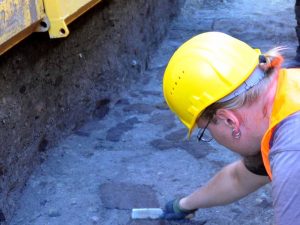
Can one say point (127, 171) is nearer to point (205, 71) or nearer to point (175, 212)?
point (175, 212)

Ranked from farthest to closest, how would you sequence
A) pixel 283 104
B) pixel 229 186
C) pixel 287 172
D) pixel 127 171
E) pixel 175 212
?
pixel 127 171 → pixel 175 212 → pixel 229 186 → pixel 283 104 → pixel 287 172

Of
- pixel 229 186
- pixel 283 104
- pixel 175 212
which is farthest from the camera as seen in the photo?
pixel 175 212

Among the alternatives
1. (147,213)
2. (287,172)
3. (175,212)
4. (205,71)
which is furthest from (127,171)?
(287,172)

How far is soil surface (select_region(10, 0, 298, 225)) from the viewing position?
3084mm

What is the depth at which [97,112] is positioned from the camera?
167 inches

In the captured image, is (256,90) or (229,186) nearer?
(256,90)

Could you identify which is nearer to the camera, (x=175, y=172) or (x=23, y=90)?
(x=23, y=90)

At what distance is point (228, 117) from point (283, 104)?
0.18 m

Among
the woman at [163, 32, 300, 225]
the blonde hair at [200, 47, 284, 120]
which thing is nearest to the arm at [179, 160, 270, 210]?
the woman at [163, 32, 300, 225]

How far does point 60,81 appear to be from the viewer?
3.62m

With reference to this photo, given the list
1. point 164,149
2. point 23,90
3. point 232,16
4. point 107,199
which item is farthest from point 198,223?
point 232,16

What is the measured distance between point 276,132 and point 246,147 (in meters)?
0.21

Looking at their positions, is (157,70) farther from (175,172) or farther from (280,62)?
(280,62)

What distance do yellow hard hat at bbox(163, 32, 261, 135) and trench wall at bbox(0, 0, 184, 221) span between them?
1263 mm
